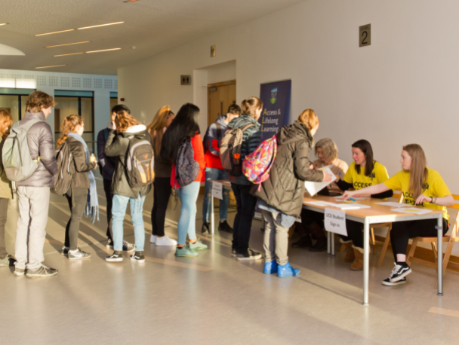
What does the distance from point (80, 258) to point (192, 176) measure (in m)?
1.45

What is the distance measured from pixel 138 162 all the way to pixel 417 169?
242 centimetres

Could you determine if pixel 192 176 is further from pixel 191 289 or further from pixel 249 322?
pixel 249 322

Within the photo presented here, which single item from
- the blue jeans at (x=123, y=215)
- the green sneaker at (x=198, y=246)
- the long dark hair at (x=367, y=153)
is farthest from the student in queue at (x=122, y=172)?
the long dark hair at (x=367, y=153)

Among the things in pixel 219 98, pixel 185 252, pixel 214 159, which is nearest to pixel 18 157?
pixel 185 252

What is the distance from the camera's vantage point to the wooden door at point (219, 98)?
8.55 metres

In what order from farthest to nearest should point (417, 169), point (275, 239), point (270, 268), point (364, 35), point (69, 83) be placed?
point (69, 83), point (364, 35), point (270, 268), point (275, 239), point (417, 169)

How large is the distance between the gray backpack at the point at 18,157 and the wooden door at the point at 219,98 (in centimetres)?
516

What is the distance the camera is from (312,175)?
12.1ft

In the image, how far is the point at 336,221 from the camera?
346cm

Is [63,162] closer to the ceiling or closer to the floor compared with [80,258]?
closer to the ceiling

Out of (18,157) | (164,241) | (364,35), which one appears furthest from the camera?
(364,35)

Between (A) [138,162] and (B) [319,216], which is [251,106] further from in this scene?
(B) [319,216]

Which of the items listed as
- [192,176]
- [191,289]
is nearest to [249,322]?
[191,289]

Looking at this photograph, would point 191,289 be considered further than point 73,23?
No
